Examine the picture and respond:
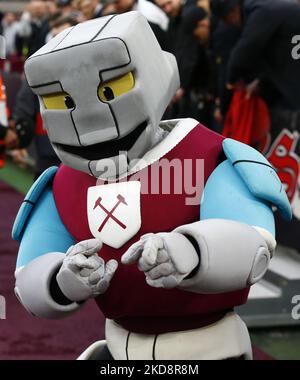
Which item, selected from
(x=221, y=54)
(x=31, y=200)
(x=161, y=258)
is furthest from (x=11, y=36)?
(x=161, y=258)

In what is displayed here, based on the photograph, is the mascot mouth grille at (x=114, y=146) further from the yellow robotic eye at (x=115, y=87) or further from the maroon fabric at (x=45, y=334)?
the maroon fabric at (x=45, y=334)

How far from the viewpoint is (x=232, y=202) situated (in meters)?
1.90

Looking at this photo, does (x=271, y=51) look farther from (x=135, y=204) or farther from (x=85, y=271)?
(x=85, y=271)

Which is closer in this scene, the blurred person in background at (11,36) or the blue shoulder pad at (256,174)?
Answer: the blue shoulder pad at (256,174)

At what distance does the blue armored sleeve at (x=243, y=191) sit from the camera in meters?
1.89

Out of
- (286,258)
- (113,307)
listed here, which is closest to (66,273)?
(113,307)

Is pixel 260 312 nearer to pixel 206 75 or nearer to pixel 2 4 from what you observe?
pixel 206 75

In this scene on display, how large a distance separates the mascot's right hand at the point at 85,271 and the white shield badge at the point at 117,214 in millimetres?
114

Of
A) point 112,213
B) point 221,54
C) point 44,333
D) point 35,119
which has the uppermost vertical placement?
point 112,213

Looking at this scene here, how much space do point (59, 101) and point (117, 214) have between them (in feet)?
0.96

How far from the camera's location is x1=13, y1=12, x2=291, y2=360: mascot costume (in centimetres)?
180

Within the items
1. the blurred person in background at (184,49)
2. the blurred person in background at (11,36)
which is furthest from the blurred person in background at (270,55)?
the blurred person in background at (11,36)

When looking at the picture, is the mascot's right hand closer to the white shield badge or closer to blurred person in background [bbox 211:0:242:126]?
the white shield badge

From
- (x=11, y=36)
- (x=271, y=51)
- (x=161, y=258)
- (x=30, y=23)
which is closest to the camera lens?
(x=161, y=258)
